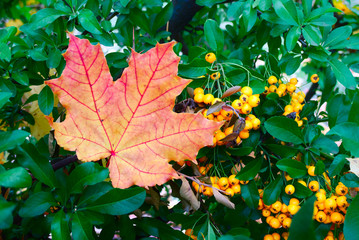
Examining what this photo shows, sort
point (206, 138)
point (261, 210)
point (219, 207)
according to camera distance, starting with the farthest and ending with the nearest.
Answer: point (219, 207) < point (261, 210) < point (206, 138)

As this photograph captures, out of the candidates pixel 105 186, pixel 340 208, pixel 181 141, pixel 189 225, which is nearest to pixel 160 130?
pixel 181 141

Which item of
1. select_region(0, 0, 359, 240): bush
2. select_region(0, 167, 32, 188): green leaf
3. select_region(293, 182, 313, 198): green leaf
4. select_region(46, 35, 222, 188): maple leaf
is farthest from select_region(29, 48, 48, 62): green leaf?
select_region(293, 182, 313, 198): green leaf

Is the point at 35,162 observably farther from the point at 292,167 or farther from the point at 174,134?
the point at 292,167

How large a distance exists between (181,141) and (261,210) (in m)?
0.31

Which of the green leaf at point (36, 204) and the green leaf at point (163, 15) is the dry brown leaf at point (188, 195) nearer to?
the green leaf at point (36, 204)

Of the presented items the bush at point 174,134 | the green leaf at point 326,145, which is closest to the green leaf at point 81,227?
the bush at point 174,134

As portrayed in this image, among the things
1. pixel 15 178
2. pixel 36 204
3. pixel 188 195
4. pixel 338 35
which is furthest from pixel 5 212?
pixel 338 35

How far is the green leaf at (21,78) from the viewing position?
63 cm

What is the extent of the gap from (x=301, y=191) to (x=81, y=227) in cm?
40

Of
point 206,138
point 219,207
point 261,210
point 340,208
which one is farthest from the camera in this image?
point 219,207

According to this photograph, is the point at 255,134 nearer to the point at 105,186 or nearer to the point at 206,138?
the point at 206,138

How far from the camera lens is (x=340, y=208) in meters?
0.56

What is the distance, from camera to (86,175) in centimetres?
51

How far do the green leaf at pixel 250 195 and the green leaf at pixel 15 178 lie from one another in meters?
0.38
